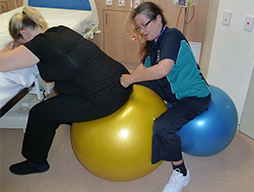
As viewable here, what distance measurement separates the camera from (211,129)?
170cm

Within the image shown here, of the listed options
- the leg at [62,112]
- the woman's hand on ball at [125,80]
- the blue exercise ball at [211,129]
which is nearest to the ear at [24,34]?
the leg at [62,112]

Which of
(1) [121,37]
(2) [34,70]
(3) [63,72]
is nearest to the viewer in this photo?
(3) [63,72]

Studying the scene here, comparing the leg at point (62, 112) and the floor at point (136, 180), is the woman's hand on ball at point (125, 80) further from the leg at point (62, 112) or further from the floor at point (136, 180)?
the floor at point (136, 180)

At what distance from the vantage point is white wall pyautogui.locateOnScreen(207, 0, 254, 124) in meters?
1.94

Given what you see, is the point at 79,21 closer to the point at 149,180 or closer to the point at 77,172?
the point at 77,172

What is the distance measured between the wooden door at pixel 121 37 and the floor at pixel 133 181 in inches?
64.5

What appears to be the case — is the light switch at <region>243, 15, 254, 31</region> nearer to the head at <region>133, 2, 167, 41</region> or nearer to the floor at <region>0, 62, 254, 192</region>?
the head at <region>133, 2, 167, 41</region>

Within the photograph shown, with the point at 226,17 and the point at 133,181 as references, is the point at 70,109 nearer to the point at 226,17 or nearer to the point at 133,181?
the point at 133,181

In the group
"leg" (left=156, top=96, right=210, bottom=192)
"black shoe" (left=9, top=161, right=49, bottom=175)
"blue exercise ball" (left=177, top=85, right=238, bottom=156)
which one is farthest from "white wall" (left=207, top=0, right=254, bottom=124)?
"black shoe" (left=9, top=161, right=49, bottom=175)

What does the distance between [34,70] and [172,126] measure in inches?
36.9

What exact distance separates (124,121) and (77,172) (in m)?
0.58

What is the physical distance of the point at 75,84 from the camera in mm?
1543

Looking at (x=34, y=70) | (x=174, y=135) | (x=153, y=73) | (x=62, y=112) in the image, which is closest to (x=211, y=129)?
(x=174, y=135)

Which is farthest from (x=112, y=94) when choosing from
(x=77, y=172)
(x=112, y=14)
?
(x=112, y=14)
